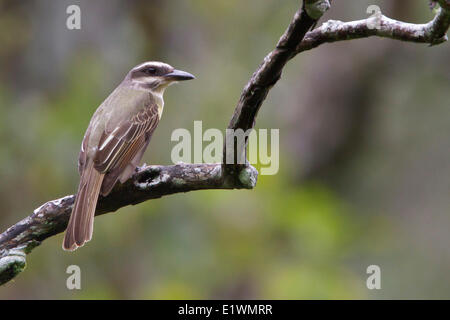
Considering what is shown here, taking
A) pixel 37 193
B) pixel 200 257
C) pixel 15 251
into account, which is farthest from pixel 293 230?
pixel 15 251

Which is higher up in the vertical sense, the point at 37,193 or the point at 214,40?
the point at 214,40

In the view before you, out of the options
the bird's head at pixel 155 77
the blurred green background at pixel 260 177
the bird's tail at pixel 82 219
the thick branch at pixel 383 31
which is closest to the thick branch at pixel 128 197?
the bird's tail at pixel 82 219

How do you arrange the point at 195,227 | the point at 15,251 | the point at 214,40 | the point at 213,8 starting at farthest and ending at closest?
the point at 214,40, the point at 213,8, the point at 195,227, the point at 15,251

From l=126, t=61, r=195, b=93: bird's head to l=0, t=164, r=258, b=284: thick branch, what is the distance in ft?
5.07

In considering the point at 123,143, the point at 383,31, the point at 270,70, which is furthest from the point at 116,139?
the point at 383,31

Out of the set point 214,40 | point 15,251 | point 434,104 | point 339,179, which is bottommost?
point 15,251

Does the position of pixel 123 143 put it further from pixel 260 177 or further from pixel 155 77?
pixel 260 177

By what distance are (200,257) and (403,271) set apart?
3.64 m

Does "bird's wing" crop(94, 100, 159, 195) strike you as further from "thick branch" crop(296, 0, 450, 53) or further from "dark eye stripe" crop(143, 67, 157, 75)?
"thick branch" crop(296, 0, 450, 53)

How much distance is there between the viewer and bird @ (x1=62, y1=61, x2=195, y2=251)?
3.97 metres

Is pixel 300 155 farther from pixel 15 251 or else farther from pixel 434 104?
pixel 15 251

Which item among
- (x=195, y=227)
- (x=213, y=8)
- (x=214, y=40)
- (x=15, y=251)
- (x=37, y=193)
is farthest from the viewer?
(x=214, y=40)

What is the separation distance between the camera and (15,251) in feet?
11.6

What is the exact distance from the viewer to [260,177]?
8.94 m
